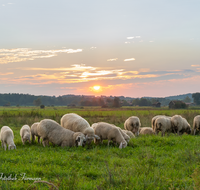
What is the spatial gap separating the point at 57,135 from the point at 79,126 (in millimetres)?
1325

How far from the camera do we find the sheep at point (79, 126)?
9917 mm

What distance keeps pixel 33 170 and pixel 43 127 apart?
162 inches

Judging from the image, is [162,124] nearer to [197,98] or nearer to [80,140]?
[80,140]

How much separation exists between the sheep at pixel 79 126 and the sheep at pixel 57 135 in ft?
1.53

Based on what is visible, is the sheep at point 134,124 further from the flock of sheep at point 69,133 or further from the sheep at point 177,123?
the flock of sheep at point 69,133

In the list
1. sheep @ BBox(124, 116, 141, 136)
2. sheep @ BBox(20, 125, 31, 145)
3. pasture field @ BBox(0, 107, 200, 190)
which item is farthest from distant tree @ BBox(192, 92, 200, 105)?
sheep @ BBox(20, 125, 31, 145)

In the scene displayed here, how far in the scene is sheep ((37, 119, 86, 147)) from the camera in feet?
31.9

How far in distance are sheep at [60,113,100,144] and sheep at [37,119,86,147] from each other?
1.53ft

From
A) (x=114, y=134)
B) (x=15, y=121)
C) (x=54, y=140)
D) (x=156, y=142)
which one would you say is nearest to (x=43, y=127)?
(x=54, y=140)

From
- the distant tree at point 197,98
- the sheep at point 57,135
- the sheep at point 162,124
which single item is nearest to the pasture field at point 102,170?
the sheep at point 57,135

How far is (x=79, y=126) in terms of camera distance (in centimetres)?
1073

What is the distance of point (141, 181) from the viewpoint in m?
5.14

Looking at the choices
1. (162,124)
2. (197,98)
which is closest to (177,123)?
(162,124)

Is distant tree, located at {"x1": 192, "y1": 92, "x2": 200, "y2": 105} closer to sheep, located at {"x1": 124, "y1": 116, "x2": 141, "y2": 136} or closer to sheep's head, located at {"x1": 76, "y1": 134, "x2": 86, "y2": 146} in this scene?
sheep, located at {"x1": 124, "y1": 116, "x2": 141, "y2": 136}
